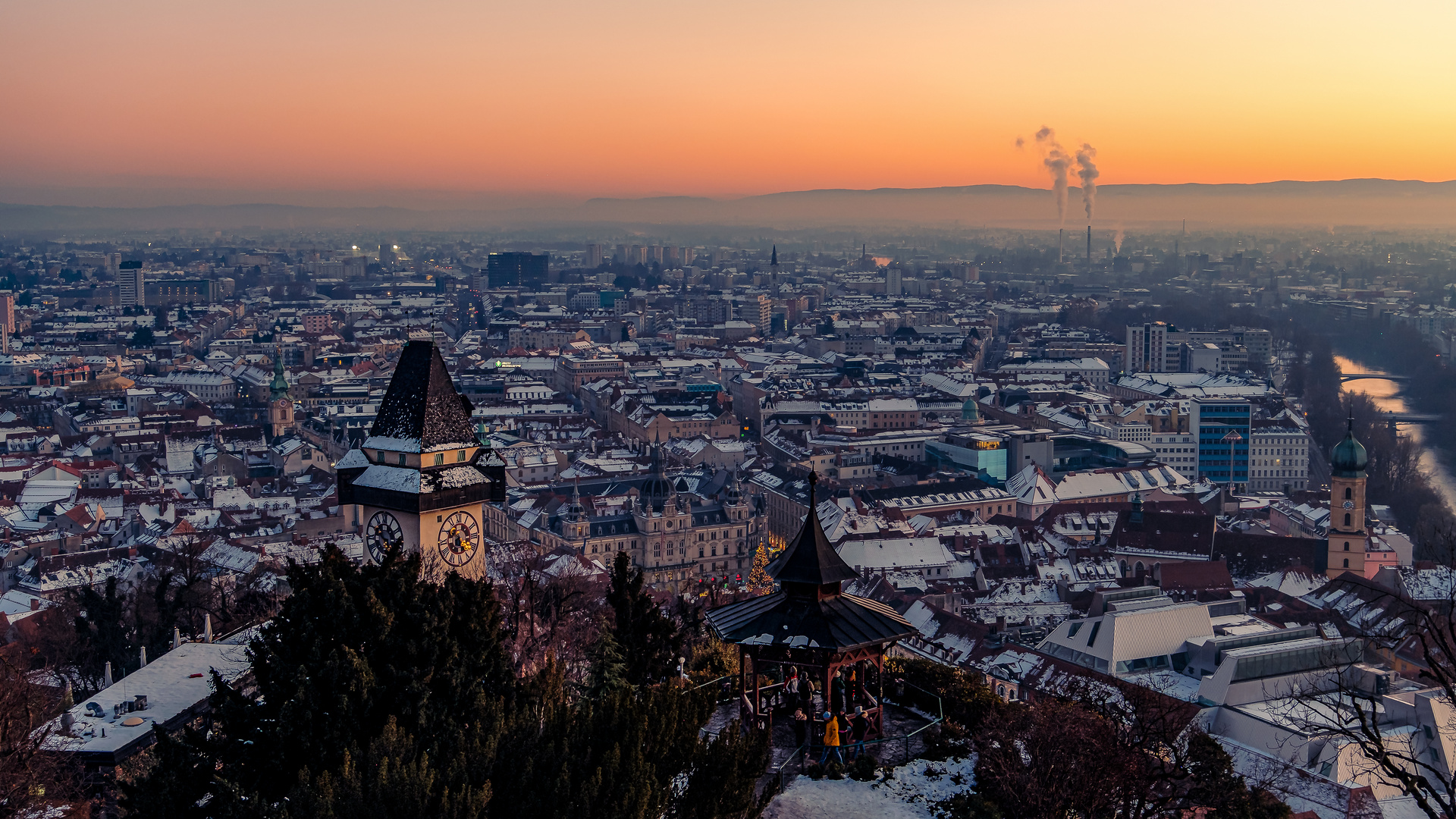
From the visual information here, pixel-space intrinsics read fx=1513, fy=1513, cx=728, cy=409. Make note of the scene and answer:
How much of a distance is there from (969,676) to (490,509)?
44.0m

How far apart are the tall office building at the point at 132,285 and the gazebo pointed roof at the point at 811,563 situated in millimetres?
180648

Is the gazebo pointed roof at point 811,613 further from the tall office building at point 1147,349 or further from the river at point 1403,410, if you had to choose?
the tall office building at point 1147,349

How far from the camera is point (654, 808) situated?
12.4 metres

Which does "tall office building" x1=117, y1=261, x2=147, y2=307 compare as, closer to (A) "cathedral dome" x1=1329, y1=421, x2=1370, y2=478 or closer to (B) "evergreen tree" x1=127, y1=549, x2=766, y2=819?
(A) "cathedral dome" x1=1329, y1=421, x2=1370, y2=478

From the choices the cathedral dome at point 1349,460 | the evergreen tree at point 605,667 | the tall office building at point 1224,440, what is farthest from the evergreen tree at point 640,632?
the tall office building at point 1224,440

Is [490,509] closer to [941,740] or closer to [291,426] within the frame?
[291,426]

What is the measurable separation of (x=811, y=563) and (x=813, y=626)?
69 cm

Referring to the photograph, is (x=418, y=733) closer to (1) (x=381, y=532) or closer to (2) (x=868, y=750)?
(2) (x=868, y=750)

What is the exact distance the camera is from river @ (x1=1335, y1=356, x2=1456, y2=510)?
71.3m

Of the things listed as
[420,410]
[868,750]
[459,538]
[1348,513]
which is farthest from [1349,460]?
[868,750]

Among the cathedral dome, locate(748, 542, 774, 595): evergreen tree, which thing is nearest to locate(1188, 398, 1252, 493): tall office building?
the cathedral dome

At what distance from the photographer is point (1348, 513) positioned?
4703cm

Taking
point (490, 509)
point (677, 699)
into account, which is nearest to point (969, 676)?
point (677, 699)

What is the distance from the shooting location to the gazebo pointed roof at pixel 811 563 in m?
15.8
